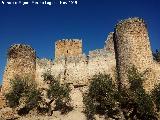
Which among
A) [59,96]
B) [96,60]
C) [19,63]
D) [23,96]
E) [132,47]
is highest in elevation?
[132,47]

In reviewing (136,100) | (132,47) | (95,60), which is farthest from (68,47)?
(136,100)

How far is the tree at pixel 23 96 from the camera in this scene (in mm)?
26734

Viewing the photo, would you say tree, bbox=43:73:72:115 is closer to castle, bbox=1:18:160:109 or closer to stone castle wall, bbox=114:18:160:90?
castle, bbox=1:18:160:109

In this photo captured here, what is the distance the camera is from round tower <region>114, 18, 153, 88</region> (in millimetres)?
26169

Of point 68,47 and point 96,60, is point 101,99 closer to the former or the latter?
point 96,60

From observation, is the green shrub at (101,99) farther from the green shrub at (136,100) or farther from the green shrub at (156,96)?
the green shrub at (156,96)

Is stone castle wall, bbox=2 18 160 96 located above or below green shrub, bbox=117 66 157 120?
above

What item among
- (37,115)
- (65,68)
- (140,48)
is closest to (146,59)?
(140,48)

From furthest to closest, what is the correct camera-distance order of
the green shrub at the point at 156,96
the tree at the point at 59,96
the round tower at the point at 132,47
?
the tree at the point at 59,96
the round tower at the point at 132,47
the green shrub at the point at 156,96

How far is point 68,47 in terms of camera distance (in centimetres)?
3309

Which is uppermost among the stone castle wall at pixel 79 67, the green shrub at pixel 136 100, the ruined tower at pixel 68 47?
the ruined tower at pixel 68 47

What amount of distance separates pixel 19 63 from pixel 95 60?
23.9 feet

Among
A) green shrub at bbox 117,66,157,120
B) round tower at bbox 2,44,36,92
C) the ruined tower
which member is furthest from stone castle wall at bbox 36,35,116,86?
green shrub at bbox 117,66,157,120

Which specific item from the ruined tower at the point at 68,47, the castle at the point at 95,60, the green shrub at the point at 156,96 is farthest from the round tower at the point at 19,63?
the green shrub at the point at 156,96
